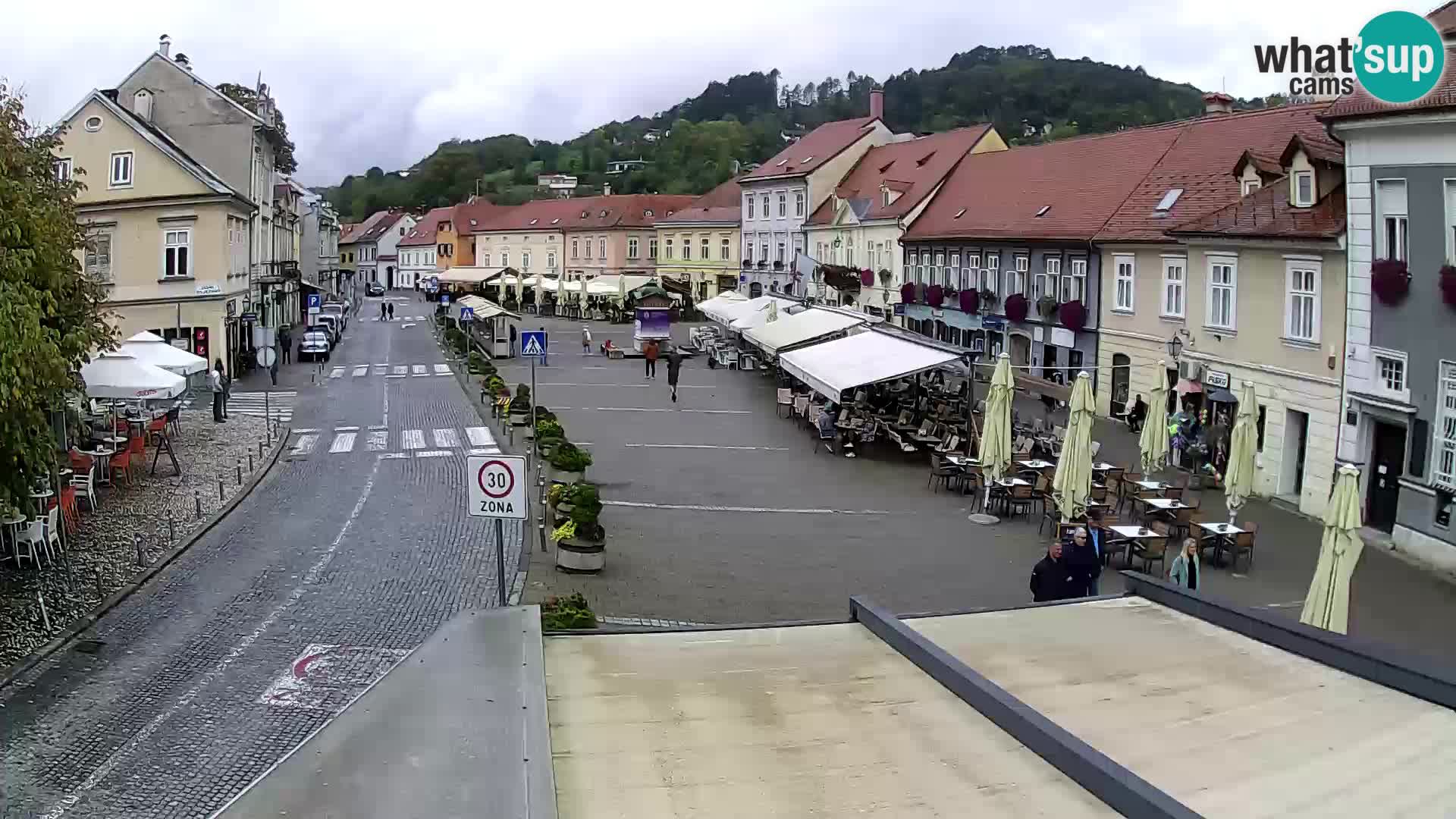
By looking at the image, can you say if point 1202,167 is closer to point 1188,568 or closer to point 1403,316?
point 1403,316

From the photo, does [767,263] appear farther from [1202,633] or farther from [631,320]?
[1202,633]

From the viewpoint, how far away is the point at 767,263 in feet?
248

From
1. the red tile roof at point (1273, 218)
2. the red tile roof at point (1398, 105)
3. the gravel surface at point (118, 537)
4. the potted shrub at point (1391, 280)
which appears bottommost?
the gravel surface at point (118, 537)

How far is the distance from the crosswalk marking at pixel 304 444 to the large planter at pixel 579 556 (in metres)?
13.1

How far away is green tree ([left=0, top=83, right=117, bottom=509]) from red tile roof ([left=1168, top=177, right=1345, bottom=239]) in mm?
20191

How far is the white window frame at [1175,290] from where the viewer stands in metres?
29.8

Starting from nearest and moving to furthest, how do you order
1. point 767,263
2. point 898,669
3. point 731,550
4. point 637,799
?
point 637,799, point 898,669, point 731,550, point 767,263

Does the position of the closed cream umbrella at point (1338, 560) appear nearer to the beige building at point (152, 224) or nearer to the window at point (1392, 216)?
the window at point (1392, 216)

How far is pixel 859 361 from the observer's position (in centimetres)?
2884

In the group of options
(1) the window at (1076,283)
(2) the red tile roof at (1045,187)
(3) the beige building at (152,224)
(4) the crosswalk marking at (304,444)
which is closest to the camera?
(4) the crosswalk marking at (304,444)

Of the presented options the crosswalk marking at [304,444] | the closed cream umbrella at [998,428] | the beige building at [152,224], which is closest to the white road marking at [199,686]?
the crosswalk marking at [304,444]

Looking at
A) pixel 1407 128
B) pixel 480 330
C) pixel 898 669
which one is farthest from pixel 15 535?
pixel 480 330

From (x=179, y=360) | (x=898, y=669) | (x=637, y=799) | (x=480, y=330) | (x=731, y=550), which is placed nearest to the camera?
(x=637, y=799)

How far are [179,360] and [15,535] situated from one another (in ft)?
39.8
